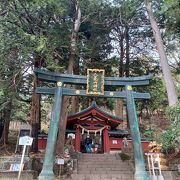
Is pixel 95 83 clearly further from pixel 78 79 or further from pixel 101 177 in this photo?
pixel 101 177

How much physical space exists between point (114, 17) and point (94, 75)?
21.9 ft

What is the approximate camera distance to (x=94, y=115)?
17094mm

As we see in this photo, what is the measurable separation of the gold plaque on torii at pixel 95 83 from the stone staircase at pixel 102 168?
4172 mm

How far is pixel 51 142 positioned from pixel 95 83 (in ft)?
8.49

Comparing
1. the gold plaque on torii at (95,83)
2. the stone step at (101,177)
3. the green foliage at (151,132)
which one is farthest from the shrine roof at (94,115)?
the gold plaque on torii at (95,83)

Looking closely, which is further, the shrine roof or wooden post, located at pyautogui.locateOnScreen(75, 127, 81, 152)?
wooden post, located at pyautogui.locateOnScreen(75, 127, 81, 152)

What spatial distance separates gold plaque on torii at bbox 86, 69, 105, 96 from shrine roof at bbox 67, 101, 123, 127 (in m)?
7.33

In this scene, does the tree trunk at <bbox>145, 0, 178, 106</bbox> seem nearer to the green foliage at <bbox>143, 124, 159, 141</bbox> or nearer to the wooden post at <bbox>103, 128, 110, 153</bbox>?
the green foliage at <bbox>143, 124, 159, 141</bbox>

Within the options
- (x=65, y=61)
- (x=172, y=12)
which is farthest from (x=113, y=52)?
(x=172, y=12)

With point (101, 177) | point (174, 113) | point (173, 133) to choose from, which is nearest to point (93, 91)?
point (174, 113)

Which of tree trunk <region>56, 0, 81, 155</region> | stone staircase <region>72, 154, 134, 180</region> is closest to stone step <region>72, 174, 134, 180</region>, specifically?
stone staircase <region>72, 154, 134, 180</region>

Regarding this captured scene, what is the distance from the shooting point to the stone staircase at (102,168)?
11016 mm

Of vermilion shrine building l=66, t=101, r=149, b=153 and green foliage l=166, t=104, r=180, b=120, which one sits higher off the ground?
vermilion shrine building l=66, t=101, r=149, b=153

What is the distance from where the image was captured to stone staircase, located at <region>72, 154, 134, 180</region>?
11.0m
